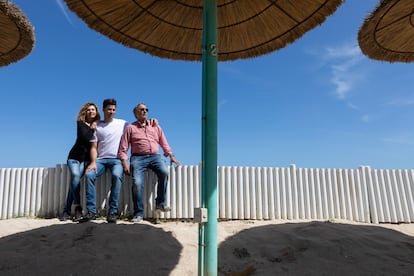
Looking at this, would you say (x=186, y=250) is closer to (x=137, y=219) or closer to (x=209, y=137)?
(x=137, y=219)

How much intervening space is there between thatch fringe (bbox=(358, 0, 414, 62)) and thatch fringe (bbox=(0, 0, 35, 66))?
10.3 ft

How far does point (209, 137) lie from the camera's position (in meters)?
2.42

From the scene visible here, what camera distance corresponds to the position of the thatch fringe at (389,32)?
302 cm

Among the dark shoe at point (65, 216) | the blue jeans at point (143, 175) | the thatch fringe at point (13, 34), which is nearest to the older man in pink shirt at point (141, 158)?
the blue jeans at point (143, 175)

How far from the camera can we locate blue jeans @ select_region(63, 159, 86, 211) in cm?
415

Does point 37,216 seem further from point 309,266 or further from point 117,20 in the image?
point 309,266

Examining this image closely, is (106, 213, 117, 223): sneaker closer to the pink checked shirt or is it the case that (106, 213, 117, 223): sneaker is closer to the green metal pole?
the pink checked shirt

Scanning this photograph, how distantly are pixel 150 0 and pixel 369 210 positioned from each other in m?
4.51

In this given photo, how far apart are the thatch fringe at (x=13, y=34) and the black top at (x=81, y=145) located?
124 centimetres

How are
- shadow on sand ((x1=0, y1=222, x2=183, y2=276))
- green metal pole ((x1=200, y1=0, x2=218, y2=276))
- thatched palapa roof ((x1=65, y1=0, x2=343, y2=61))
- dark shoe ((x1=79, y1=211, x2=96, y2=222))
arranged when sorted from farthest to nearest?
dark shoe ((x1=79, y1=211, x2=96, y2=222)) < thatched palapa roof ((x1=65, y1=0, x2=343, y2=61)) < shadow on sand ((x1=0, y1=222, x2=183, y2=276)) < green metal pole ((x1=200, y1=0, x2=218, y2=276))

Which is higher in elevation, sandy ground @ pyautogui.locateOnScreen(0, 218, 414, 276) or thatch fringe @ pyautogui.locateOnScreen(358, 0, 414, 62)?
thatch fringe @ pyautogui.locateOnScreen(358, 0, 414, 62)

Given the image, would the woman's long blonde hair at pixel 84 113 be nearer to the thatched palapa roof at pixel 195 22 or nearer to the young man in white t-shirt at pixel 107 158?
the young man in white t-shirt at pixel 107 158

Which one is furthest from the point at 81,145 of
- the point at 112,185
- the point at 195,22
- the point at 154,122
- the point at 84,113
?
the point at 195,22

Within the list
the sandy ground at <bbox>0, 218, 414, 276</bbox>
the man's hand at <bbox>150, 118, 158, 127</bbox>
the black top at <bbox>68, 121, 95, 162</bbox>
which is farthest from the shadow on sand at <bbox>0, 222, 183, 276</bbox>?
the man's hand at <bbox>150, 118, 158, 127</bbox>
